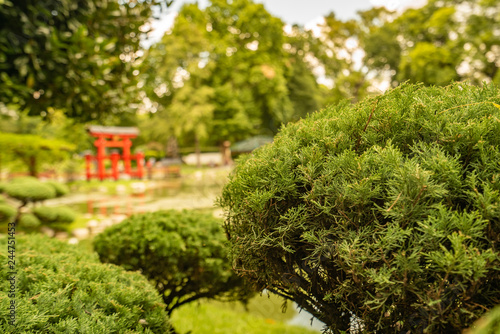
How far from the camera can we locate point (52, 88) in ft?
11.9

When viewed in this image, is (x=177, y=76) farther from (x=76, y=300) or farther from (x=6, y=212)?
(x=76, y=300)

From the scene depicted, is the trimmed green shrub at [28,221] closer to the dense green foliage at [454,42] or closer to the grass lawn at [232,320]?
the grass lawn at [232,320]

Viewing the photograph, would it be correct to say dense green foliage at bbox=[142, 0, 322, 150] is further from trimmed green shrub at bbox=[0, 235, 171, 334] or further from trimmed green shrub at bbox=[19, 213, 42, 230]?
trimmed green shrub at bbox=[0, 235, 171, 334]

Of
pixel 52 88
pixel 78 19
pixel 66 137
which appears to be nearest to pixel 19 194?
pixel 52 88

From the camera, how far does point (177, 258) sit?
2467 millimetres

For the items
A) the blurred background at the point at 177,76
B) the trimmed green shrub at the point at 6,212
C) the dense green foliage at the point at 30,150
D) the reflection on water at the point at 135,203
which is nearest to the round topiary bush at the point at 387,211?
the blurred background at the point at 177,76

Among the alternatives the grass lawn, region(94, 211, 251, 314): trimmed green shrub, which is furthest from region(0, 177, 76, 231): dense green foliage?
region(94, 211, 251, 314): trimmed green shrub

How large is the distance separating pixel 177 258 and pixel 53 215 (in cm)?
546

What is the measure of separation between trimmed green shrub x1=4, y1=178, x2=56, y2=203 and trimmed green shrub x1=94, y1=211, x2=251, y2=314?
192 inches

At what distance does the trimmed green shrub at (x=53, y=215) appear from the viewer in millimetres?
6609

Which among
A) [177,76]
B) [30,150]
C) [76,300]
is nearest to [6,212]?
[30,150]

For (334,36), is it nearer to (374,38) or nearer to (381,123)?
(374,38)

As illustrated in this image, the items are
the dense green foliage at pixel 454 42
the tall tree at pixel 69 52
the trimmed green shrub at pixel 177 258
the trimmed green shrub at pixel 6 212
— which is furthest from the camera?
the dense green foliage at pixel 454 42

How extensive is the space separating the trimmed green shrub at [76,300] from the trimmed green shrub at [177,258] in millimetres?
672
